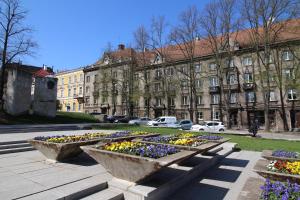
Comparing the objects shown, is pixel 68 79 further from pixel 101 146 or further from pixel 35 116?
pixel 101 146

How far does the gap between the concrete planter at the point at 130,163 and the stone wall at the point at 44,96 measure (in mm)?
22856

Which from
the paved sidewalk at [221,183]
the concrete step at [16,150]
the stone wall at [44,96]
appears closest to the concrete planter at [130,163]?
the paved sidewalk at [221,183]

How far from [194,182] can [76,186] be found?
3273mm

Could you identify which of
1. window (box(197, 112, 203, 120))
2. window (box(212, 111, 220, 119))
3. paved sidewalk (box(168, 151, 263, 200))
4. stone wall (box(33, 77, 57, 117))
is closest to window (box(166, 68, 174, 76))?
window (box(197, 112, 203, 120))

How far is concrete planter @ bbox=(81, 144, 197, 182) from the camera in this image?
505 centimetres

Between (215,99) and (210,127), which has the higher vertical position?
(215,99)

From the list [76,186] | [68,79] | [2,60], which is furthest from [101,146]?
[68,79]

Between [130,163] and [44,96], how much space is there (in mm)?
24206

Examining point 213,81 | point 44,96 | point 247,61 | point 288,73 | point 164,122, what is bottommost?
point 164,122

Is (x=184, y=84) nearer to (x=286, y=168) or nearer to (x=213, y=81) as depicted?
(x=213, y=81)

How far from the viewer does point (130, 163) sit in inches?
214

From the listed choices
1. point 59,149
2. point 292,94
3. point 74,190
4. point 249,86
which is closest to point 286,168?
point 74,190

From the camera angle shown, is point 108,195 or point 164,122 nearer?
point 108,195

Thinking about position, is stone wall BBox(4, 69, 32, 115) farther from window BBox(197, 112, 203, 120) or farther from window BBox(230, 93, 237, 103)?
window BBox(230, 93, 237, 103)
